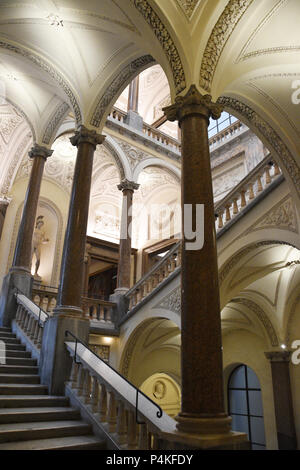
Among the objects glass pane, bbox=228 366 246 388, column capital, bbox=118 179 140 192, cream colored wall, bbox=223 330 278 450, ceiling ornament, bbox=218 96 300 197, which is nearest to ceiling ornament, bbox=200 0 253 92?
ceiling ornament, bbox=218 96 300 197

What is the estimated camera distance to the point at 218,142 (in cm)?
1318

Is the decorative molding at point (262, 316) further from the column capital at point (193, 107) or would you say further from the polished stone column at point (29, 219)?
the column capital at point (193, 107)

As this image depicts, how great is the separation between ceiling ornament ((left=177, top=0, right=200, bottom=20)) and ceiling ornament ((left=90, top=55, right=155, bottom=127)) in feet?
5.69

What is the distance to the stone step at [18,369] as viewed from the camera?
514 cm

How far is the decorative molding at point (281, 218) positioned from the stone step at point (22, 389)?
14.7 feet

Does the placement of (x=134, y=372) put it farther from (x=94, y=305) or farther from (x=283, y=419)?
(x=283, y=419)

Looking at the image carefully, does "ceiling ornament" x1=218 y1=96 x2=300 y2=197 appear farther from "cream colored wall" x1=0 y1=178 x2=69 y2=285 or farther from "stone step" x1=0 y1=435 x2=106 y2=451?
"cream colored wall" x1=0 y1=178 x2=69 y2=285

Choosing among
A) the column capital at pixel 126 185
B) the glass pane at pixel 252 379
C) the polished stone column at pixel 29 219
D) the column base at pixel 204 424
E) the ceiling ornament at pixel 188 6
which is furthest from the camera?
the column capital at pixel 126 185

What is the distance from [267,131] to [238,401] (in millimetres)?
8277

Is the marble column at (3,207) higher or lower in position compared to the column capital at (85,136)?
higher

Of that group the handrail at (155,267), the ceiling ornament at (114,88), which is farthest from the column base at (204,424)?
the ceiling ornament at (114,88)

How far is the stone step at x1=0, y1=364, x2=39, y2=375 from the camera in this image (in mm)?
5141

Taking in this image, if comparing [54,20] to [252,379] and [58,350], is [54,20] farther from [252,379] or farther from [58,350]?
[252,379]

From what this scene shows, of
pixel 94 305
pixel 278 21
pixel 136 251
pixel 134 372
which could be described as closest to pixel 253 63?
pixel 278 21
